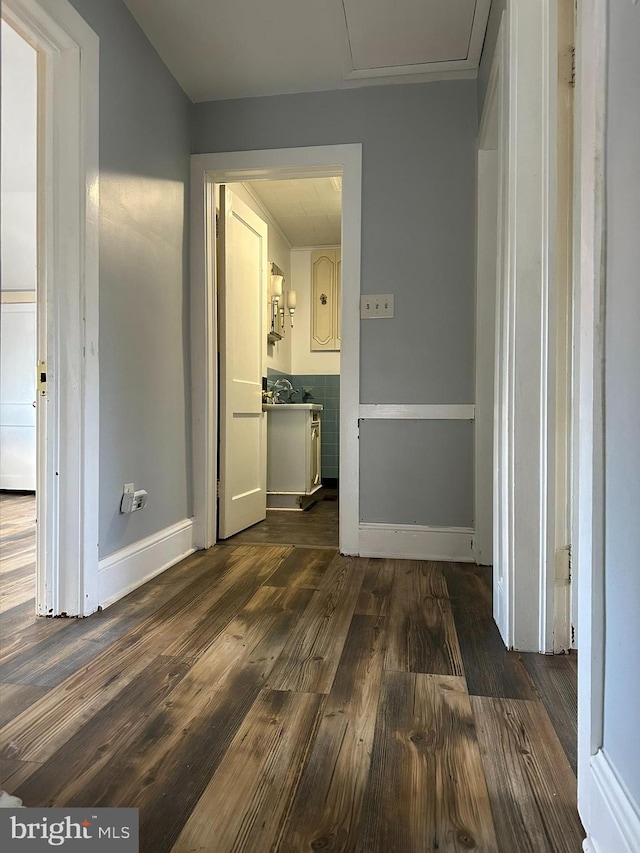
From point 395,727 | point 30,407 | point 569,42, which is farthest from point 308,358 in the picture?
point 395,727

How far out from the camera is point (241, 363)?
333 cm

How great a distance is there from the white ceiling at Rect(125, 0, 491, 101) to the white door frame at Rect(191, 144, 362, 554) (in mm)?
326

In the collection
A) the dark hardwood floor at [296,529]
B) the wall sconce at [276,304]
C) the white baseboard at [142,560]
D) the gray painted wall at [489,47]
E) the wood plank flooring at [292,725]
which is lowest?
the dark hardwood floor at [296,529]

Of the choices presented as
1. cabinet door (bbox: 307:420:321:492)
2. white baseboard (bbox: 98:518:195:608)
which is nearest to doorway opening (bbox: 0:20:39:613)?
white baseboard (bbox: 98:518:195:608)

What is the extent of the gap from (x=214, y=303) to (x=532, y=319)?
1.85 m

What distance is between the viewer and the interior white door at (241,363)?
10.1ft

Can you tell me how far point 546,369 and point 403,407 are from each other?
3.85ft

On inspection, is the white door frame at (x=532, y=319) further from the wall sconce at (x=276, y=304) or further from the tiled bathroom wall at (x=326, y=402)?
the tiled bathroom wall at (x=326, y=402)

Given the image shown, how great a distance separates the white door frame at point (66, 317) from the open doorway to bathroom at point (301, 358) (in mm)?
1250

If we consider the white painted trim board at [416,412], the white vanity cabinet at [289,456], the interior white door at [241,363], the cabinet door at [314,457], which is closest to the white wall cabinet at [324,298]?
the cabinet door at [314,457]

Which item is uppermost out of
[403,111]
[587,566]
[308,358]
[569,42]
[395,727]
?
[403,111]

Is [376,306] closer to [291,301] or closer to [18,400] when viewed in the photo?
[291,301]

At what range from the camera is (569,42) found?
1631mm

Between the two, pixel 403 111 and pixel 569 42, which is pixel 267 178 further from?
pixel 569 42
